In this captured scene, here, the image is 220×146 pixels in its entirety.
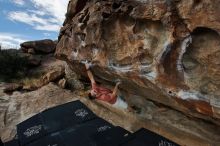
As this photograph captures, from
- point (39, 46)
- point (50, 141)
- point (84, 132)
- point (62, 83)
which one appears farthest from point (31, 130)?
point (39, 46)

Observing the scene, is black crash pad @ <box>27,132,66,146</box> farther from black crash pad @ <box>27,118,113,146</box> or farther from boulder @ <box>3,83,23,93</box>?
boulder @ <box>3,83,23,93</box>

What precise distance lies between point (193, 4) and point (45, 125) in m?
3.80

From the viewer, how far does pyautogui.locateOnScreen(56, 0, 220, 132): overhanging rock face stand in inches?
176

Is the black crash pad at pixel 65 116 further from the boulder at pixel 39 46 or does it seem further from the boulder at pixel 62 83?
the boulder at pixel 39 46

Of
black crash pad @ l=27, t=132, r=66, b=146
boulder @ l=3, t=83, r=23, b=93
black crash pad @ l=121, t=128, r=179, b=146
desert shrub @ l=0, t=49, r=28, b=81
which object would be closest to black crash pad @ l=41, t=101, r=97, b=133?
black crash pad @ l=27, t=132, r=66, b=146

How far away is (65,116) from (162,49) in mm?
2835

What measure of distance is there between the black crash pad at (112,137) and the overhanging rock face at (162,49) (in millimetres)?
915

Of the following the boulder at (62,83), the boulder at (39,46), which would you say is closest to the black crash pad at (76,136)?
the boulder at (62,83)

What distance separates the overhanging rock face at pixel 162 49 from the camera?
446cm

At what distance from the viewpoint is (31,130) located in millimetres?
6289

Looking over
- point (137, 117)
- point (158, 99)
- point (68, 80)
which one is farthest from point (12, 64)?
point (158, 99)

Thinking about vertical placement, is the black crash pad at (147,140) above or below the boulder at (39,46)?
below

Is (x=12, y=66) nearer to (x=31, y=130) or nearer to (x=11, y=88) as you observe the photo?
(x=11, y=88)

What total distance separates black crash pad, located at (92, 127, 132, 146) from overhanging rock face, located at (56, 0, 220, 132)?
3.00 ft
